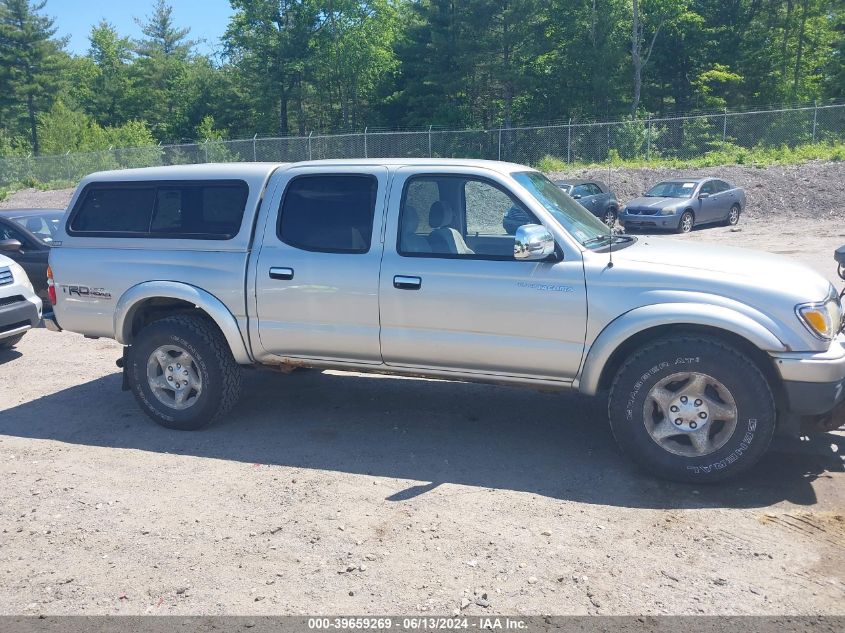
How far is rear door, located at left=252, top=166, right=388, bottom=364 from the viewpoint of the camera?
581 cm

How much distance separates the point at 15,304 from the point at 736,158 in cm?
2785

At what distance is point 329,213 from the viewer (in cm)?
603

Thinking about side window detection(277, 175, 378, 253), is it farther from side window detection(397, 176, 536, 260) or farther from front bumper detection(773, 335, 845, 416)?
front bumper detection(773, 335, 845, 416)

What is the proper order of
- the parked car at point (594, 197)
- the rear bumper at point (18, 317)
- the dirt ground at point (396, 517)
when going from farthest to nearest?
the parked car at point (594, 197)
the rear bumper at point (18, 317)
the dirt ground at point (396, 517)

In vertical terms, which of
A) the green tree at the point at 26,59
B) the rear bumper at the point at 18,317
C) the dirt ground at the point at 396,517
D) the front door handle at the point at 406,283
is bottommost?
the dirt ground at the point at 396,517

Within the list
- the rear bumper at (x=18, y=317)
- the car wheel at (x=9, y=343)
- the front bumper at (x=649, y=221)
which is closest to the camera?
the rear bumper at (x=18, y=317)

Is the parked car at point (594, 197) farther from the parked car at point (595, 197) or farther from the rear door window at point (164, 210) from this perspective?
the rear door window at point (164, 210)

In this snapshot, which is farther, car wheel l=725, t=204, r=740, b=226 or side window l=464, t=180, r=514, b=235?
car wheel l=725, t=204, r=740, b=226

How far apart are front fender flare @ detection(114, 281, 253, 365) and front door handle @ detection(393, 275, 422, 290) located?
137 centimetres

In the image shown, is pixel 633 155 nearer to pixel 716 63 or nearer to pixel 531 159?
pixel 531 159

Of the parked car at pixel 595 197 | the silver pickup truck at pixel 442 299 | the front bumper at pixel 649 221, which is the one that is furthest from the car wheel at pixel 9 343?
the front bumper at pixel 649 221

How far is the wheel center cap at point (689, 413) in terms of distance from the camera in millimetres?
5035

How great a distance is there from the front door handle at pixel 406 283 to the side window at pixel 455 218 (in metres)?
0.19

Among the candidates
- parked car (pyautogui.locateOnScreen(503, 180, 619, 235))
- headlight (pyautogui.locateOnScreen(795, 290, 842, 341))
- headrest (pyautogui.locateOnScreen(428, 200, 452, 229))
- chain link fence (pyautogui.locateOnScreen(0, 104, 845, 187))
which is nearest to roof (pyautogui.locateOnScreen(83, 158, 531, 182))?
headrest (pyautogui.locateOnScreen(428, 200, 452, 229))
